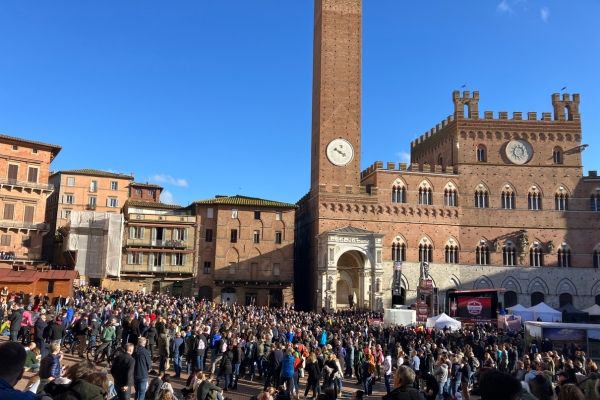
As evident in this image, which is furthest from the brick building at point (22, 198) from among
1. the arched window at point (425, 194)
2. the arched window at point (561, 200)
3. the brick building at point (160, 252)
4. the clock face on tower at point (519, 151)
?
the arched window at point (561, 200)

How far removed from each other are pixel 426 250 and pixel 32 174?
32.7 meters

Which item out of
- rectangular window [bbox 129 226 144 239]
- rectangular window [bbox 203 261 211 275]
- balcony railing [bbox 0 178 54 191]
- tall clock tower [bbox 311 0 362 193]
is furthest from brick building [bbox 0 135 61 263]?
tall clock tower [bbox 311 0 362 193]

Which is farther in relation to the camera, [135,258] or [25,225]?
[135,258]

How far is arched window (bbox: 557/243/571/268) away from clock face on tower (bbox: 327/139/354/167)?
64.8ft

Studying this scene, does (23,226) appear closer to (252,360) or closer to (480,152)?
(252,360)

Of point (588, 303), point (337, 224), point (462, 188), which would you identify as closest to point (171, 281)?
point (337, 224)

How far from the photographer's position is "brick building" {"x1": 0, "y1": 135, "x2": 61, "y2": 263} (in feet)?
131

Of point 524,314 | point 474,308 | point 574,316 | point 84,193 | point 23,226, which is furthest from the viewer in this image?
point 84,193

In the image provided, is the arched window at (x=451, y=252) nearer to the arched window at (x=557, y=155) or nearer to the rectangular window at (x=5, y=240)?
the arched window at (x=557, y=155)

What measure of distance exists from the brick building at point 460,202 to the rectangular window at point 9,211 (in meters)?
23.4

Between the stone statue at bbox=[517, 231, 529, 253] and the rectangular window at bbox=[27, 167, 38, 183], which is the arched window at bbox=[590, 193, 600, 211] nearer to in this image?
the stone statue at bbox=[517, 231, 529, 253]

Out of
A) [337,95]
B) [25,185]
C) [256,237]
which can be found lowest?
[256,237]

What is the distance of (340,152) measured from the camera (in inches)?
1790

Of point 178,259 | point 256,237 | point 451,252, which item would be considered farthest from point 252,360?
point 451,252
